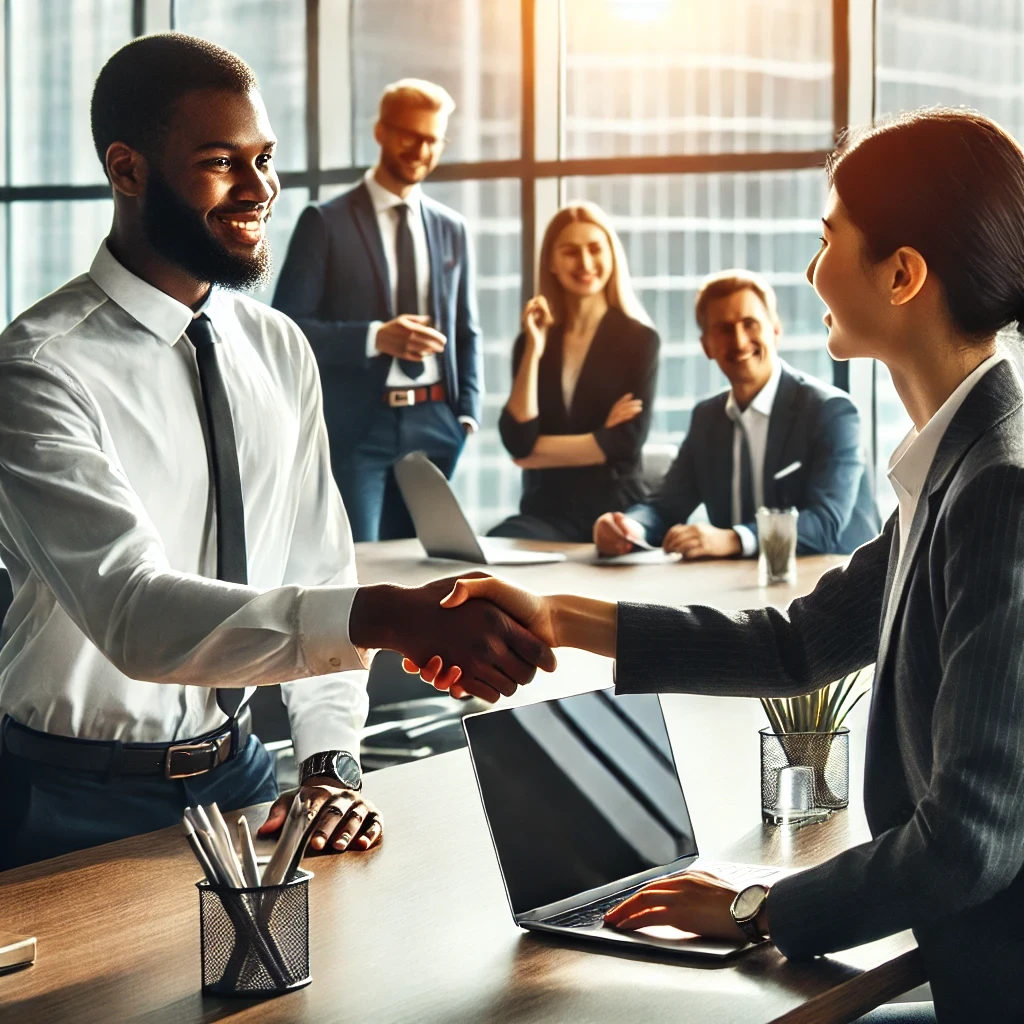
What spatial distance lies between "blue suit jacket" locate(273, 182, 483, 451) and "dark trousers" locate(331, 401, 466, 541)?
57 millimetres

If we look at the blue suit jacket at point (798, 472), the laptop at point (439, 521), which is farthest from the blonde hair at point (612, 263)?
the laptop at point (439, 521)

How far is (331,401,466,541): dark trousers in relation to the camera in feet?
17.5

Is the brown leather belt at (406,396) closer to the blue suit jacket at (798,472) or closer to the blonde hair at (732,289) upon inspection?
the blue suit jacket at (798,472)

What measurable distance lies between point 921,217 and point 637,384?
3.74 metres

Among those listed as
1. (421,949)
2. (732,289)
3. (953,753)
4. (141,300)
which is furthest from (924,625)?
(732,289)

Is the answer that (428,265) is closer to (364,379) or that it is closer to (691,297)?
(364,379)

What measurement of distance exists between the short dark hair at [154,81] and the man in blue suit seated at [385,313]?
307cm

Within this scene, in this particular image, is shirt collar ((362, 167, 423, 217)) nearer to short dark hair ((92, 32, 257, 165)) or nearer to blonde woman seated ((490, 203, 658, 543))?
blonde woman seated ((490, 203, 658, 543))

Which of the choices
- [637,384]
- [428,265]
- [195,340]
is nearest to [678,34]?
[428,265]

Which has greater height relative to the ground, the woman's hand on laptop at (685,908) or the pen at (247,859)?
the pen at (247,859)

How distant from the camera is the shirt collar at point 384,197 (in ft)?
17.7

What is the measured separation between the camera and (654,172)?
667 cm

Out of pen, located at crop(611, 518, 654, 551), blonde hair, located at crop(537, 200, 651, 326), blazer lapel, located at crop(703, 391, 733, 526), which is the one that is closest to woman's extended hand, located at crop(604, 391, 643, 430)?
blonde hair, located at crop(537, 200, 651, 326)

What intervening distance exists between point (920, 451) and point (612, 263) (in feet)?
12.5
